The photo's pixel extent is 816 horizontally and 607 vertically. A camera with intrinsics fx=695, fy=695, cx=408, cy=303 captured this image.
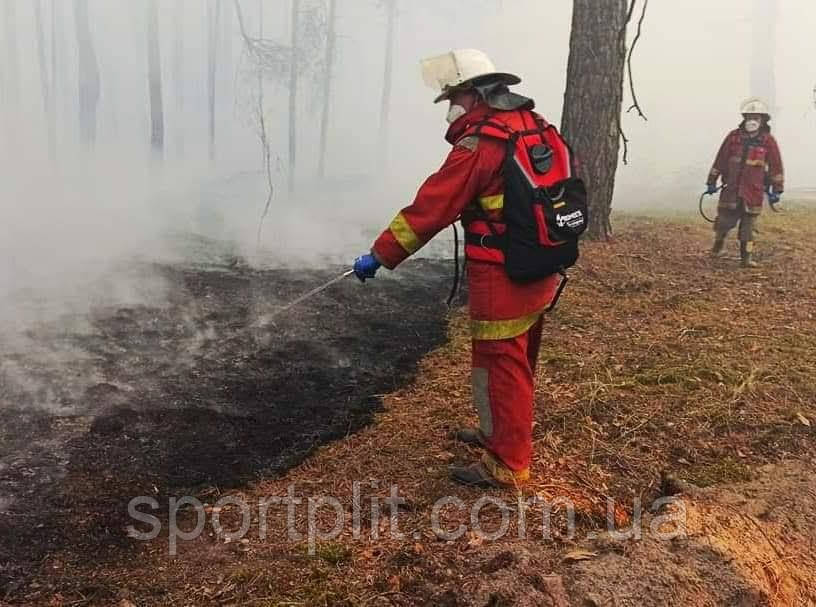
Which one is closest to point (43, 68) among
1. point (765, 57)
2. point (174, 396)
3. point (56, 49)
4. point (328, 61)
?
point (56, 49)

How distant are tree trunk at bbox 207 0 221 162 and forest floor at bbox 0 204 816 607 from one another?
2193cm

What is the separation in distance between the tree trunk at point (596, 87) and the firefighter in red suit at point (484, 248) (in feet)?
15.9

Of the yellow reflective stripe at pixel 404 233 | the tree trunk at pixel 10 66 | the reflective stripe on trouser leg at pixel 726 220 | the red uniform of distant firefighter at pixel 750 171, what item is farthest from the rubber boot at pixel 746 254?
the tree trunk at pixel 10 66

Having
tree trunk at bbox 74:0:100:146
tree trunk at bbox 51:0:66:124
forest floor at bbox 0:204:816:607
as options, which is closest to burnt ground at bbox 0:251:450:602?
forest floor at bbox 0:204:816:607

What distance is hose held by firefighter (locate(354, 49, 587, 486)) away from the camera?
291 centimetres

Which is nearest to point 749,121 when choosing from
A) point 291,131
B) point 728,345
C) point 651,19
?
point 728,345

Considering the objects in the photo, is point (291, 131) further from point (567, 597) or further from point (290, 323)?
point (567, 597)

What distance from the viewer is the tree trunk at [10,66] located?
20719mm

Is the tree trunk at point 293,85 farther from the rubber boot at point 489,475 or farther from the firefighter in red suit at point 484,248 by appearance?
the rubber boot at point 489,475

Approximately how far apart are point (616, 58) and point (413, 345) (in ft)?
14.0

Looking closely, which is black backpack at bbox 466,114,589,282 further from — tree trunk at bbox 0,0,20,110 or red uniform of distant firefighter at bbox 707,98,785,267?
tree trunk at bbox 0,0,20,110

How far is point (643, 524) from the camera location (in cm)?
273

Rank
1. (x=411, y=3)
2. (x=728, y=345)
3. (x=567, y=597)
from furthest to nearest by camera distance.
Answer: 1. (x=411, y=3)
2. (x=728, y=345)
3. (x=567, y=597)

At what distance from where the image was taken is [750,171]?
774 cm
